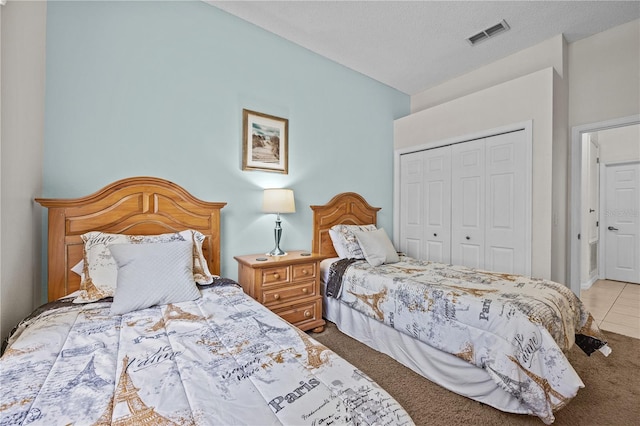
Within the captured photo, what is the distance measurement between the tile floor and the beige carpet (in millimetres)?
525

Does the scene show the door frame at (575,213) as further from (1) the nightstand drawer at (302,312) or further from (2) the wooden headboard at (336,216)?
(1) the nightstand drawer at (302,312)

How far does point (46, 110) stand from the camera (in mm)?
1804

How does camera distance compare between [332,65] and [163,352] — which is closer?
[163,352]

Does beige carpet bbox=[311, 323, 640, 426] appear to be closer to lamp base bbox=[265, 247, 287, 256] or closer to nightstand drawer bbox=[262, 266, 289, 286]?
nightstand drawer bbox=[262, 266, 289, 286]

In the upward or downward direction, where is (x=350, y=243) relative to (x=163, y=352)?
upward

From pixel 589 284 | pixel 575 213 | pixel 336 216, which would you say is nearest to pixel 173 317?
pixel 336 216

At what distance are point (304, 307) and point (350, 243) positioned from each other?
818 mm

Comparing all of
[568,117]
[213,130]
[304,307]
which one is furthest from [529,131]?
[213,130]

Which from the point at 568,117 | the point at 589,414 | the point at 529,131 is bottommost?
the point at 589,414

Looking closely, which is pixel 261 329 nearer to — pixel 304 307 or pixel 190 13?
pixel 304 307

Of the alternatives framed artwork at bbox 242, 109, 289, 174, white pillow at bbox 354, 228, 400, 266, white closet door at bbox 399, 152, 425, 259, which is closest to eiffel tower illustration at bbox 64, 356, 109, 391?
framed artwork at bbox 242, 109, 289, 174

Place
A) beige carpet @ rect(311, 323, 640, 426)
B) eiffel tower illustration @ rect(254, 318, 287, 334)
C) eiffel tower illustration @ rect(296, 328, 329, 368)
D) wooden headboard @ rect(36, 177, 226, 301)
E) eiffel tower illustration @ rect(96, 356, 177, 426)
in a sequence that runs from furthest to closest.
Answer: wooden headboard @ rect(36, 177, 226, 301) → beige carpet @ rect(311, 323, 640, 426) → eiffel tower illustration @ rect(254, 318, 287, 334) → eiffel tower illustration @ rect(296, 328, 329, 368) → eiffel tower illustration @ rect(96, 356, 177, 426)

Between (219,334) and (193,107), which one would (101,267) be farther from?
(193,107)

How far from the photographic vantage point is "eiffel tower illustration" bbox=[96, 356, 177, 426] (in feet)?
2.23
